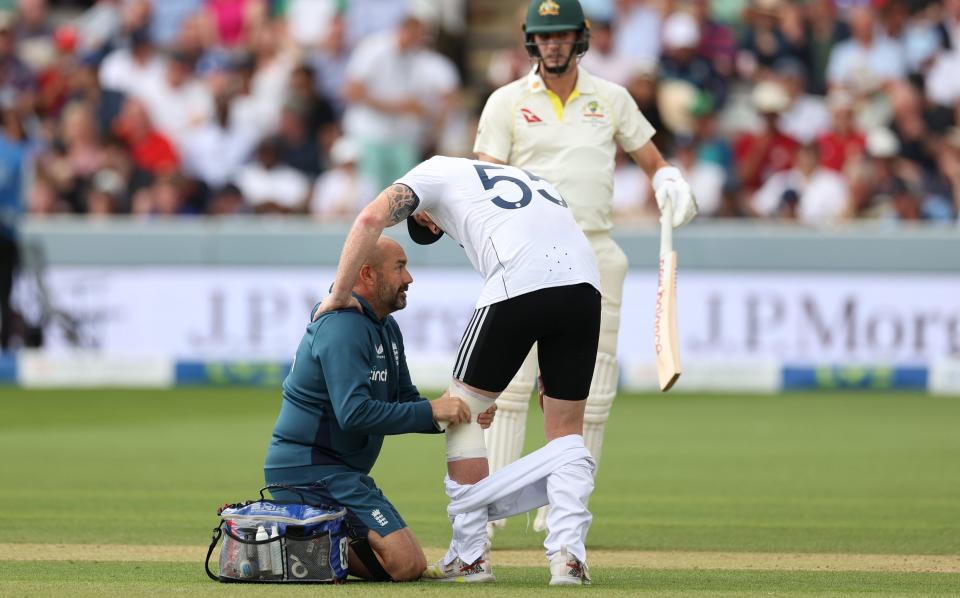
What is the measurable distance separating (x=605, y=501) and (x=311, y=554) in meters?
3.30

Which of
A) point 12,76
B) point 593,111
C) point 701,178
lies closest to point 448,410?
point 593,111

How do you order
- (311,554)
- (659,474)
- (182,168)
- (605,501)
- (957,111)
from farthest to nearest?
(182,168) → (957,111) → (659,474) → (605,501) → (311,554)

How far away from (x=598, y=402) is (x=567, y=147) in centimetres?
115

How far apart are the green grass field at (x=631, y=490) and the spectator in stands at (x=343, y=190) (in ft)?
8.45

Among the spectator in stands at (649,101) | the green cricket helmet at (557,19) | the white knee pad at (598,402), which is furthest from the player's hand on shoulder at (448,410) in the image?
the spectator in stands at (649,101)

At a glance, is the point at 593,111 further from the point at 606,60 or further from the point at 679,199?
the point at 606,60

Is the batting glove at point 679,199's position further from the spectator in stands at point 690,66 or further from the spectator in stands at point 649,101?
the spectator in stands at point 690,66

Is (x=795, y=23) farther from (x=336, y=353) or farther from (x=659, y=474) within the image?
(x=336, y=353)

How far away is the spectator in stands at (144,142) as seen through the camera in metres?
18.4

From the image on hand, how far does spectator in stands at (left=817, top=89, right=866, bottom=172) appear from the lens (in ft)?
55.1

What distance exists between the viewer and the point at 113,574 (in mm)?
6309

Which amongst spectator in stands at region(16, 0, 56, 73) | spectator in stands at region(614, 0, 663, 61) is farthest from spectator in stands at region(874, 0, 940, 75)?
spectator in stands at region(16, 0, 56, 73)

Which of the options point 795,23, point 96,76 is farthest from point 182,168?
point 795,23

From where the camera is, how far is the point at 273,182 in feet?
59.1
